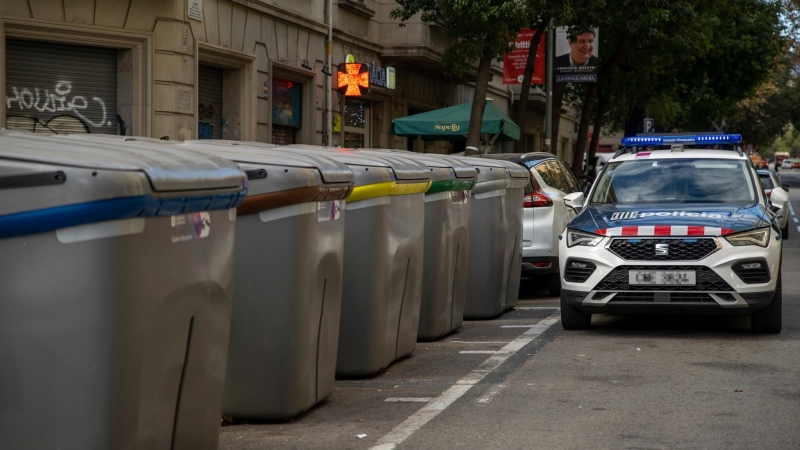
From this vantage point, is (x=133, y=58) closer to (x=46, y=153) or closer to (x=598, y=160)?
(x=46, y=153)

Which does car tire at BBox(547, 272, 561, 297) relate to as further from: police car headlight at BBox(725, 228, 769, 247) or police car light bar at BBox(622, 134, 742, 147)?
police car headlight at BBox(725, 228, 769, 247)

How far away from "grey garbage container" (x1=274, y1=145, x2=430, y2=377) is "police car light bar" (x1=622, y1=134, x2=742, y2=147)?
18.8 ft

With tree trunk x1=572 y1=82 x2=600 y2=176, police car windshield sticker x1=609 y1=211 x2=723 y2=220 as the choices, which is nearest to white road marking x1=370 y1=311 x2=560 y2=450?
police car windshield sticker x1=609 y1=211 x2=723 y2=220

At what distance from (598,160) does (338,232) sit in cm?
4345

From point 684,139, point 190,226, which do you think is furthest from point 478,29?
point 190,226

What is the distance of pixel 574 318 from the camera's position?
10.0 meters

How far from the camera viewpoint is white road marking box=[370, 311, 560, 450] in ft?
19.5

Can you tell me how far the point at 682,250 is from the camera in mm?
9320

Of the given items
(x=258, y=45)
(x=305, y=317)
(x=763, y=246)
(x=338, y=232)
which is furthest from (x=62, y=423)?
(x=258, y=45)

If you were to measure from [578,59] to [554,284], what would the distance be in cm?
1504

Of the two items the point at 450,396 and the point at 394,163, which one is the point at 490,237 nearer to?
the point at 394,163

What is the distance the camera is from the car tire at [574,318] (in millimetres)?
10008

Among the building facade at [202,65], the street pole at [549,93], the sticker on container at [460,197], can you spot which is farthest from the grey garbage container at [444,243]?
the street pole at [549,93]

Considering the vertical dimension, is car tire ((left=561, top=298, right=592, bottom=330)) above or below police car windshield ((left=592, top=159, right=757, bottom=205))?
below
